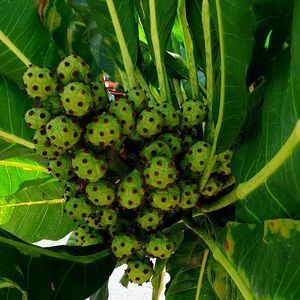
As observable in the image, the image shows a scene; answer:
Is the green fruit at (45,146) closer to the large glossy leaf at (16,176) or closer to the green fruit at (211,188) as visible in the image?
the green fruit at (211,188)

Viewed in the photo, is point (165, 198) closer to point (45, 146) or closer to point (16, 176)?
point (45, 146)

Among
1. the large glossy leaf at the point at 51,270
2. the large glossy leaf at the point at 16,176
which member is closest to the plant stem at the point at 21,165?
the large glossy leaf at the point at 16,176

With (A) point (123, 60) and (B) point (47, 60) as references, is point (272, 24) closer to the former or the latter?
(A) point (123, 60)

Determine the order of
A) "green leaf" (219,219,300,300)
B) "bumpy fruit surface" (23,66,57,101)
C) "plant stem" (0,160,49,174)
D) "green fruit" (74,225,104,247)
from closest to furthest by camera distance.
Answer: "green leaf" (219,219,300,300)
"bumpy fruit surface" (23,66,57,101)
"green fruit" (74,225,104,247)
"plant stem" (0,160,49,174)

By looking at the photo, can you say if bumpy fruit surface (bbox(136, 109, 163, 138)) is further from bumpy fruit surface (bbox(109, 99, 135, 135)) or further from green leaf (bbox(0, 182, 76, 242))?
green leaf (bbox(0, 182, 76, 242))

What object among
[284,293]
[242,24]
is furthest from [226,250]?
[242,24]

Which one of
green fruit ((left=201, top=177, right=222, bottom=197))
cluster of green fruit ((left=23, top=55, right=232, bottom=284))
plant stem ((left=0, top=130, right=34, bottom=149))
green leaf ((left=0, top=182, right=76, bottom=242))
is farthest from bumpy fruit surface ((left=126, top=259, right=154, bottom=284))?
green leaf ((left=0, top=182, right=76, bottom=242))
